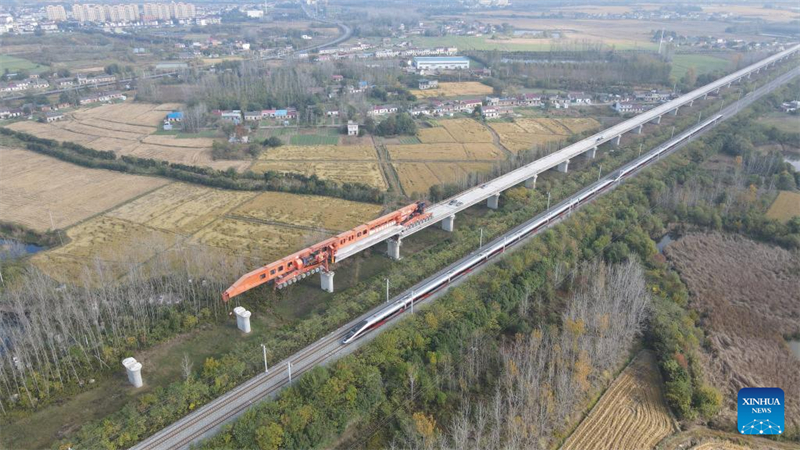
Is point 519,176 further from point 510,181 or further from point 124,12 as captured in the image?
point 124,12

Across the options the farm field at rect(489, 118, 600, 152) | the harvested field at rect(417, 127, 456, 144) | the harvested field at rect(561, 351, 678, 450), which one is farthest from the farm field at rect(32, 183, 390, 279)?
the farm field at rect(489, 118, 600, 152)

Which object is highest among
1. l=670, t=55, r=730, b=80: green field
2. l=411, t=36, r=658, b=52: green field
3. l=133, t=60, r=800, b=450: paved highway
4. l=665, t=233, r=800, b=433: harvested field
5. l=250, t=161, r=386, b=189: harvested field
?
l=411, t=36, r=658, b=52: green field

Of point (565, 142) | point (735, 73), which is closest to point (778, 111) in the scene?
point (735, 73)

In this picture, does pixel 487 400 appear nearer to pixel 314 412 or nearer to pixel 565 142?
pixel 314 412

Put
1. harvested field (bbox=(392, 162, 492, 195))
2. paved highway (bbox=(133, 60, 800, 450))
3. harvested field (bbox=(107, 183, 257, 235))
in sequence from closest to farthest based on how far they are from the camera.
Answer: paved highway (bbox=(133, 60, 800, 450)) → harvested field (bbox=(107, 183, 257, 235)) → harvested field (bbox=(392, 162, 492, 195))

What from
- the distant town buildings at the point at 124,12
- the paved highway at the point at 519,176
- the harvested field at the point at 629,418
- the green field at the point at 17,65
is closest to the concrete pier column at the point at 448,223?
the paved highway at the point at 519,176

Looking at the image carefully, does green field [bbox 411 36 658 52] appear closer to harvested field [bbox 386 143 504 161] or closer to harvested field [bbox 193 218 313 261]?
harvested field [bbox 386 143 504 161]
